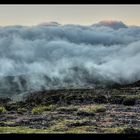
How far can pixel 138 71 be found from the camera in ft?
118

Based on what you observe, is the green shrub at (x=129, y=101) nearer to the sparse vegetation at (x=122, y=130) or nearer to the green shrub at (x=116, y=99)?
the green shrub at (x=116, y=99)

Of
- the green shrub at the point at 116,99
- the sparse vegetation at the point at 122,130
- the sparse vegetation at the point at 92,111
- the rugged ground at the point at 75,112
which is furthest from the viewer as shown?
the green shrub at the point at 116,99

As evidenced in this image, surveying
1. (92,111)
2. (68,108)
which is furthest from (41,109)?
(92,111)

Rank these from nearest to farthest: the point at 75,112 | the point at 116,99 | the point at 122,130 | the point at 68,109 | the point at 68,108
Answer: the point at 122,130, the point at 75,112, the point at 68,109, the point at 68,108, the point at 116,99

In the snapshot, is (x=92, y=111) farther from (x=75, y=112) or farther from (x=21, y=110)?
(x=21, y=110)

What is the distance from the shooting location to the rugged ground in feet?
65.1

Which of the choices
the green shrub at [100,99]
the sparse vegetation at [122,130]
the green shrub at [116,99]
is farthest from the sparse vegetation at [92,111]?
the sparse vegetation at [122,130]

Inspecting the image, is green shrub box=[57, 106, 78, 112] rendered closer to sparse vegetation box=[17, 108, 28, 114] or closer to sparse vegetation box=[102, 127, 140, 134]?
sparse vegetation box=[17, 108, 28, 114]

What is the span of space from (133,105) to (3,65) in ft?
30.5

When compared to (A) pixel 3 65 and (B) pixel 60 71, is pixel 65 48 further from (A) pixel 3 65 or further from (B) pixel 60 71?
(A) pixel 3 65

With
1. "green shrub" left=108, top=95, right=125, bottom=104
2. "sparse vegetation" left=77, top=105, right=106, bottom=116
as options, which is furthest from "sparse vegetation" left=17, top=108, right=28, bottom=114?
"green shrub" left=108, top=95, right=125, bottom=104

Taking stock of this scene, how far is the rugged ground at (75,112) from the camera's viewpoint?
1984 cm

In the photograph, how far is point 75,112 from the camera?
27516mm

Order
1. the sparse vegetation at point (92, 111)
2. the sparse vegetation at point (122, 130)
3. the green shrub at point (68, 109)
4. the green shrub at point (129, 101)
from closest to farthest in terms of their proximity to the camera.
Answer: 1. the sparse vegetation at point (122, 130)
2. the sparse vegetation at point (92, 111)
3. the green shrub at point (68, 109)
4. the green shrub at point (129, 101)
